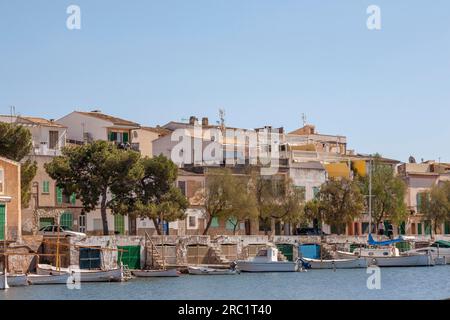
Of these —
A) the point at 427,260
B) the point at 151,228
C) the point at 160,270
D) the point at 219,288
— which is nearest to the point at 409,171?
the point at 427,260

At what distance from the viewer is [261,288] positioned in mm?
48938

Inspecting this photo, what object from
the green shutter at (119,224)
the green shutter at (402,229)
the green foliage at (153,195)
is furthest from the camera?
the green shutter at (402,229)

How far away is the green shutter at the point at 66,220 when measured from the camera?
6619 cm

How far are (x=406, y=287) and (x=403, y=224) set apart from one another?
134 feet

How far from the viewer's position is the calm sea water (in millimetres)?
43469

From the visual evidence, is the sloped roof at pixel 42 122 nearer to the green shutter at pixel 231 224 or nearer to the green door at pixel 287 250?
the green shutter at pixel 231 224

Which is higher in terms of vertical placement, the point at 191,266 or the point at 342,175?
the point at 342,175

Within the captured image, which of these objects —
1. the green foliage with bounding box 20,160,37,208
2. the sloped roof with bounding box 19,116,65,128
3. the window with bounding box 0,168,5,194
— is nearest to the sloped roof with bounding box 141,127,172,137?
the sloped roof with bounding box 19,116,65,128

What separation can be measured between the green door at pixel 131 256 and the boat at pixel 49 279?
8532mm

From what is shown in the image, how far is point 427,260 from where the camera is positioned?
242 feet

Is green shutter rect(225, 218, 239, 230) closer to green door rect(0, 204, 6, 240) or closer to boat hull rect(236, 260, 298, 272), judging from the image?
boat hull rect(236, 260, 298, 272)

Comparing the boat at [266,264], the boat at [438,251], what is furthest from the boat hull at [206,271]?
the boat at [438,251]

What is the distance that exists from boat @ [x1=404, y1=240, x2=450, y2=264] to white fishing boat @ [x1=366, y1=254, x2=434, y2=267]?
141 cm
